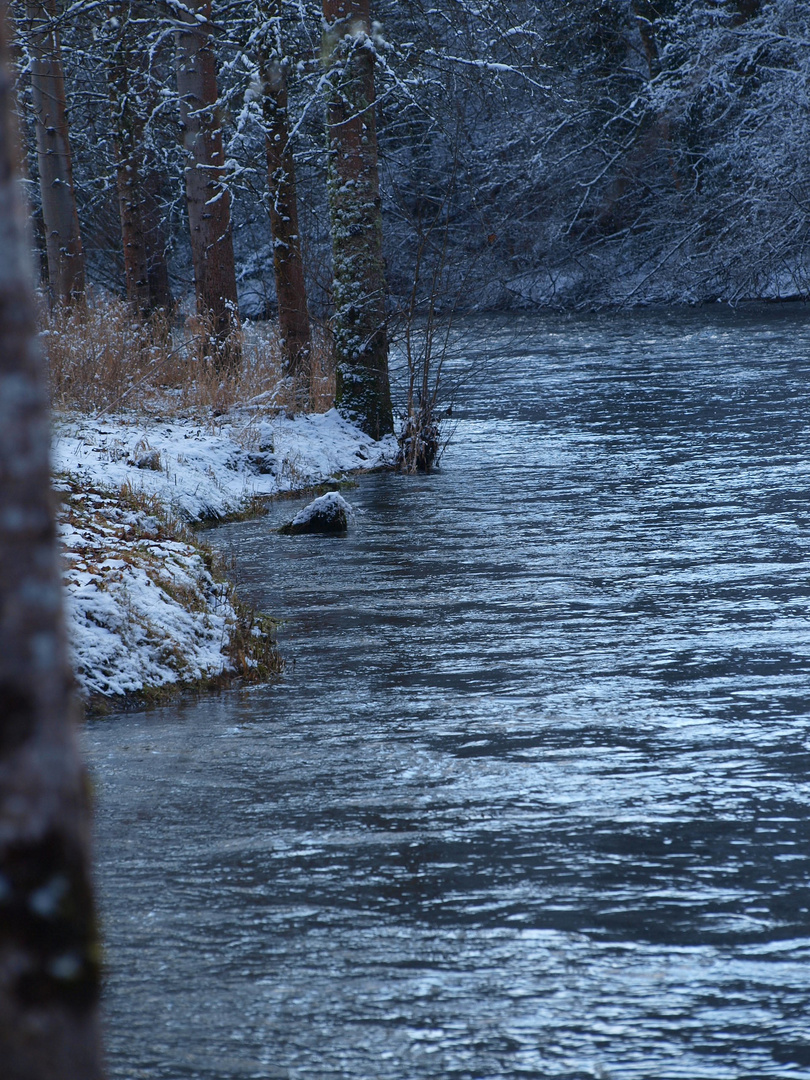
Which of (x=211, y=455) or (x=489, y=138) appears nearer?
(x=211, y=455)

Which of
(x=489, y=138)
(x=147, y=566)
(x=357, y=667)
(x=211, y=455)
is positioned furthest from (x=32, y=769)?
(x=489, y=138)

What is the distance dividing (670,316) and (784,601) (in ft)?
78.5

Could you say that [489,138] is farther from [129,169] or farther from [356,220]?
[356,220]

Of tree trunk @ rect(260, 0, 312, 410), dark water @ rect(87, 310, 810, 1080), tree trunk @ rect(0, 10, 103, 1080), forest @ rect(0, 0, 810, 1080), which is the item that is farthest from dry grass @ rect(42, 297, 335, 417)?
tree trunk @ rect(0, 10, 103, 1080)

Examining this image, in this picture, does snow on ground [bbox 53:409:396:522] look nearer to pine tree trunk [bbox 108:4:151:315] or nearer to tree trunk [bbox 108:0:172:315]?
tree trunk [bbox 108:0:172:315]

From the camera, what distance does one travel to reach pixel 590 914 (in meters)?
4.18

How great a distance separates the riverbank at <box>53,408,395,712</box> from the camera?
6.99 metres

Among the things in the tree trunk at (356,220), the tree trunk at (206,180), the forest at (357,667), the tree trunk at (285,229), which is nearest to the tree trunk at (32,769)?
the forest at (357,667)

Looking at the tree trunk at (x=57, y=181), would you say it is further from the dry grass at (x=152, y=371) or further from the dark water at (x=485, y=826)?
the dark water at (x=485, y=826)

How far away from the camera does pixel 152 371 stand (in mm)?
15352

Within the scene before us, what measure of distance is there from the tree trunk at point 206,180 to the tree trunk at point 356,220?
1.84 m

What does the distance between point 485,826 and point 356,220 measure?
11.4 metres

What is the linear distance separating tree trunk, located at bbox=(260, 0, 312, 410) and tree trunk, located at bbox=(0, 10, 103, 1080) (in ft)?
49.4

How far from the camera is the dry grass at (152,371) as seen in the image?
47.0 feet
